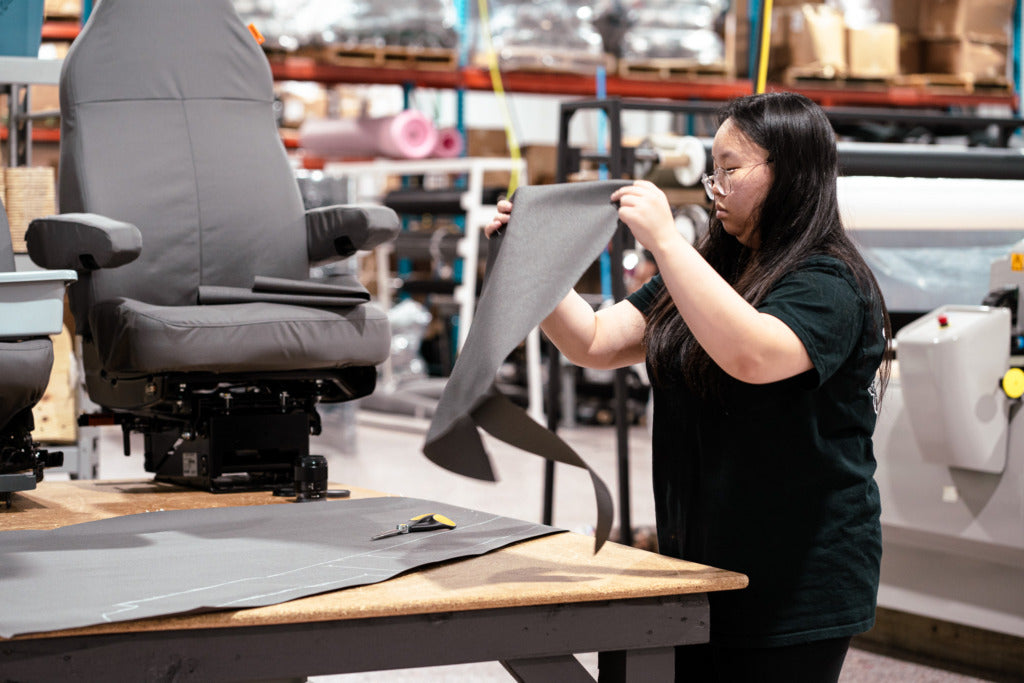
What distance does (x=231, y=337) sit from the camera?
2398mm

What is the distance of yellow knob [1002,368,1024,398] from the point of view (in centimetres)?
277

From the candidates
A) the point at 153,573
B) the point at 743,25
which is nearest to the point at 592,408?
the point at 743,25

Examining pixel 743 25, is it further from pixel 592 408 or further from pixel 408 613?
pixel 408 613

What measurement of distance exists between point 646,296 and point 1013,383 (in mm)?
1248

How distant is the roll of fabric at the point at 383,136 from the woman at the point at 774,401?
5.74m

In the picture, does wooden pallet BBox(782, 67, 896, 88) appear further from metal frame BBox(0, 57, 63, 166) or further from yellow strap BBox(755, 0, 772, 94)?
metal frame BBox(0, 57, 63, 166)

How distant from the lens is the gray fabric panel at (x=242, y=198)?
2764 millimetres

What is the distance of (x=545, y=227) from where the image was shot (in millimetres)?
1746

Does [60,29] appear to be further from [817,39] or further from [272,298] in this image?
[272,298]

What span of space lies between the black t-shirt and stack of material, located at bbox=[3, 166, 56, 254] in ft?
6.07

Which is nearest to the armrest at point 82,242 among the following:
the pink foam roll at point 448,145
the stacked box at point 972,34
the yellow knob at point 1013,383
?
the yellow knob at point 1013,383

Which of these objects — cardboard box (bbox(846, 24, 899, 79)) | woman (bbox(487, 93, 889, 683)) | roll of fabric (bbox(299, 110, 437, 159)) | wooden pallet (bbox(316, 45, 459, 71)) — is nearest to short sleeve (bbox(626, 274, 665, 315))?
woman (bbox(487, 93, 889, 683))

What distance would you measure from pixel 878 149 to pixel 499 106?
8830mm

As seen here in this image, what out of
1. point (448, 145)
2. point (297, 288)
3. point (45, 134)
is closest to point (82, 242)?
point (297, 288)
